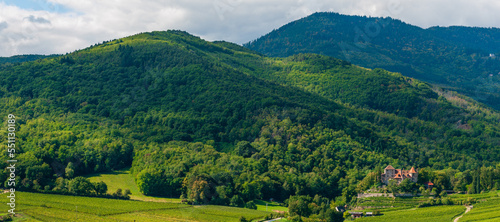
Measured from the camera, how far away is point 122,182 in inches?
4284

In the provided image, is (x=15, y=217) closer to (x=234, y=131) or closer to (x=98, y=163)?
(x=98, y=163)

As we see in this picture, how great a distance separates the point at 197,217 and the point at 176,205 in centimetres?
1027

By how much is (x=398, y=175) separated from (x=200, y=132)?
57385mm

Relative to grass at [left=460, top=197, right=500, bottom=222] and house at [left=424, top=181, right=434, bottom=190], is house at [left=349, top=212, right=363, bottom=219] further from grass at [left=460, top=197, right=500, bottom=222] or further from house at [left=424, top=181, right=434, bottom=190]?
house at [left=424, top=181, right=434, bottom=190]

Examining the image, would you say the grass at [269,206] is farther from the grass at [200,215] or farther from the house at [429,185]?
the house at [429,185]

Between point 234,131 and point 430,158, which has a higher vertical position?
point 234,131

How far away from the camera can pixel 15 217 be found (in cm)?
7594

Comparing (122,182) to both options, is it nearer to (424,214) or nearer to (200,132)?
(200,132)

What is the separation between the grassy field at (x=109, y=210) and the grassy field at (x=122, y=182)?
5887 millimetres

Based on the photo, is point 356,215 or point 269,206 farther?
point 269,206

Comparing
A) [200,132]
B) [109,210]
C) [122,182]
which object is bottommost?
[109,210]

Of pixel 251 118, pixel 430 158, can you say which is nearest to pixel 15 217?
pixel 251 118

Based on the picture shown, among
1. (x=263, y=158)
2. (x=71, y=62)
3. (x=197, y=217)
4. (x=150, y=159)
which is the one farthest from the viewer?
(x=71, y=62)

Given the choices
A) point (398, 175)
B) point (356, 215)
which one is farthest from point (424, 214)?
point (398, 175)
